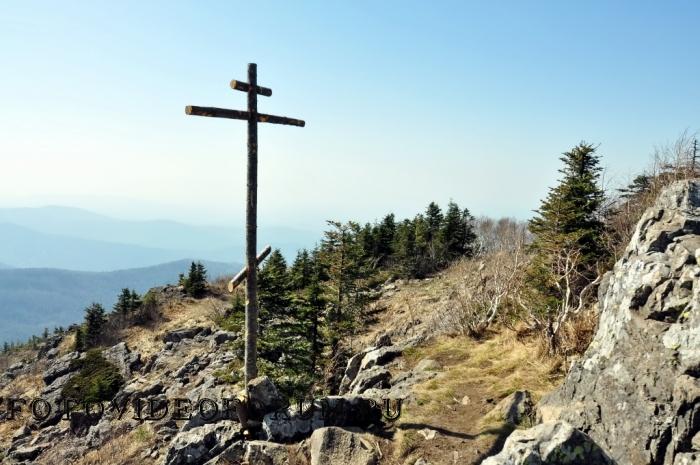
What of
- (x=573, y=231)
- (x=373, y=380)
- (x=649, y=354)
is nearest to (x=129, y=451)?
(x=373, y=380)

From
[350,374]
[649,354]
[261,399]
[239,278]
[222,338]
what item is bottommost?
[222,338]

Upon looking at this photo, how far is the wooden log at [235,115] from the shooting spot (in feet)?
29.7

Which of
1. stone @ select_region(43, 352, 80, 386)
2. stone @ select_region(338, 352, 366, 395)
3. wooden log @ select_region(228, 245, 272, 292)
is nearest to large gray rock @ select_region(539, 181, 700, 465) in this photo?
wooden log @ select_region(228, 245, 272, 292)

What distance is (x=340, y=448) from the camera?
28.0 ft

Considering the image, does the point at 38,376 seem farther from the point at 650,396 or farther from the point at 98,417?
the point at 650,396

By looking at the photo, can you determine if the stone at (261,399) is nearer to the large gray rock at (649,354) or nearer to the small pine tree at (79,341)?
the large gray rock at (649,354)

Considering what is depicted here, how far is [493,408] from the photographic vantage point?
1016 centimetres

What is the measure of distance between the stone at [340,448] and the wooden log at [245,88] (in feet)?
24.3

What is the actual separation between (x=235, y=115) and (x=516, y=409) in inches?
349

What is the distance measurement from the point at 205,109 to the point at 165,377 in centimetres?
2684

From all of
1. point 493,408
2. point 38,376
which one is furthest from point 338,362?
point 38,376

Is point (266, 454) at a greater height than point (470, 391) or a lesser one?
A: lesser

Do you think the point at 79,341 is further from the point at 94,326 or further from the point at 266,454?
the point at 266,454

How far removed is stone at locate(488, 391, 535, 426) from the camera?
9188 millimetres
